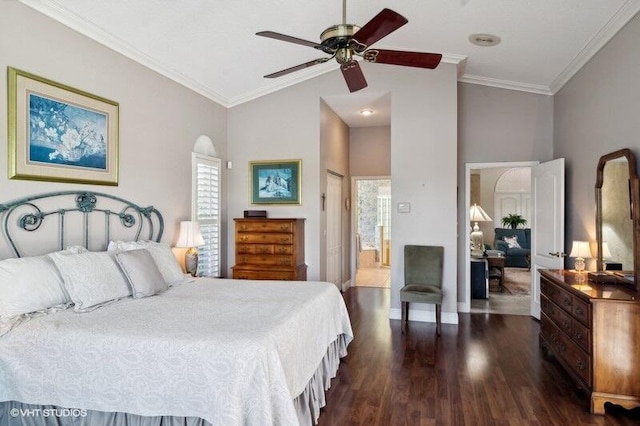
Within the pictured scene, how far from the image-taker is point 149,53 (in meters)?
3.98

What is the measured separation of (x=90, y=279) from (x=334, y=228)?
434 cm

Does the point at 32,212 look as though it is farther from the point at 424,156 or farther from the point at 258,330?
the point at 424,156

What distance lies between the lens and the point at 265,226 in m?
5.20

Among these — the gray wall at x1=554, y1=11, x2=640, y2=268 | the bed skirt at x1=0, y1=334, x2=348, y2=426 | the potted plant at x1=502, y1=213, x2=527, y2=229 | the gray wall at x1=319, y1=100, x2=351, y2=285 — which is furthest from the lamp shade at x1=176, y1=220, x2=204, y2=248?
the potted plant at x1=502, y1=213, x2=527, y2=229

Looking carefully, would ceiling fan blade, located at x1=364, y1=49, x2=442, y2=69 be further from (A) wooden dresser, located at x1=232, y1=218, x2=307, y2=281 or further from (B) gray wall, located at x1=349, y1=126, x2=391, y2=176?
(B) gray wall, located at x1=349, y1=126, x2=391, y2=176

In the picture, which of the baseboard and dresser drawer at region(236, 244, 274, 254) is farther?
dresser drawer at region(236, 244, 274, 254)

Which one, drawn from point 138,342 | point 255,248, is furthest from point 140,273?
point 255,248

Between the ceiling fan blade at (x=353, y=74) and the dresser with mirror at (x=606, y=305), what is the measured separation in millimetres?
2328

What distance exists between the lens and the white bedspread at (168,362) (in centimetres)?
191

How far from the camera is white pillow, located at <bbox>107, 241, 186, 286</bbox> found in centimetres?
351

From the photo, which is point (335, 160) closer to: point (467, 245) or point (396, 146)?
point (396, 146)

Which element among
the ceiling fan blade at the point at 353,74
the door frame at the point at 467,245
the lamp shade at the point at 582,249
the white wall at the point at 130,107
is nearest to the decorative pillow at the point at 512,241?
the door frame at the point at 467,245

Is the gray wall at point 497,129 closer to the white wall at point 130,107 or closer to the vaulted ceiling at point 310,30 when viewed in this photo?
the vaulted ceiling at point 310,30

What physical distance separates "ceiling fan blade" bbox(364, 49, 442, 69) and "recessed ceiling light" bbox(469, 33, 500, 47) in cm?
179
